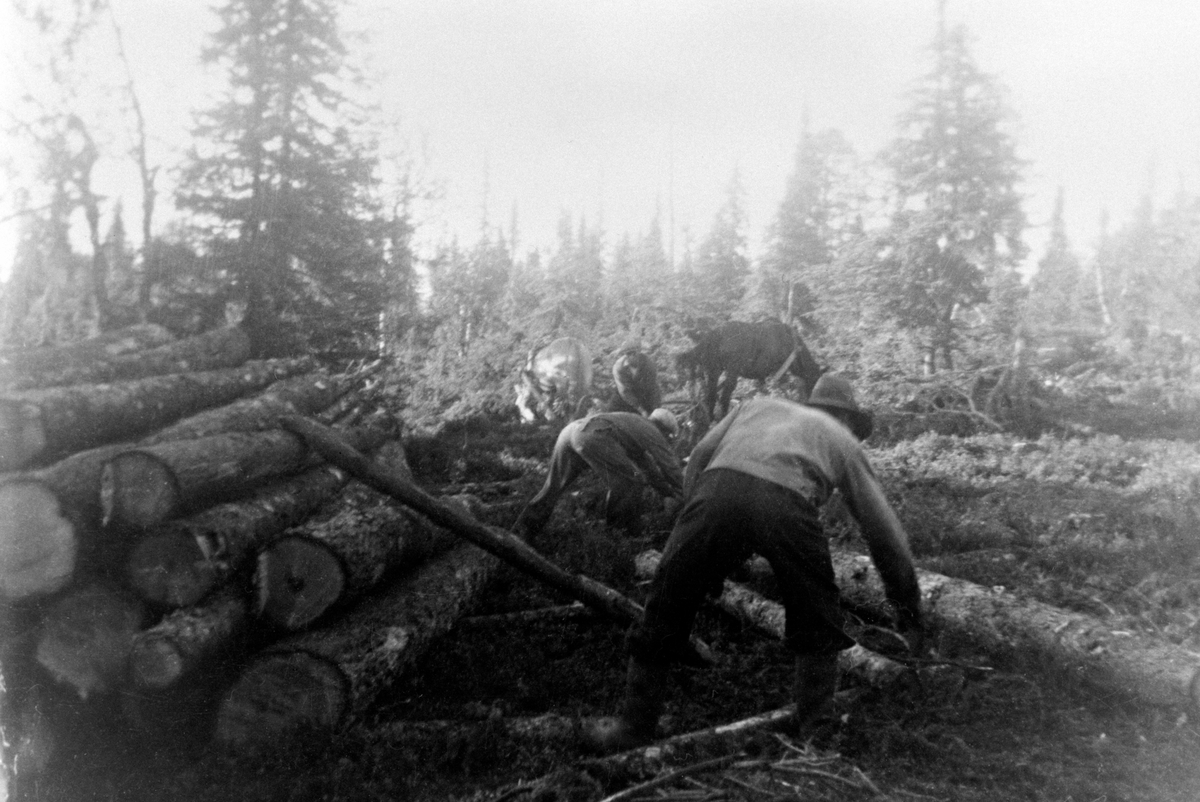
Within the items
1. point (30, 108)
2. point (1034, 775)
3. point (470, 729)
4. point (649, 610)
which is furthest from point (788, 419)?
point (30, 108)

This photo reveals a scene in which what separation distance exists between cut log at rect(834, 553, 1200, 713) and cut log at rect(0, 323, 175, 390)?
5592 mm

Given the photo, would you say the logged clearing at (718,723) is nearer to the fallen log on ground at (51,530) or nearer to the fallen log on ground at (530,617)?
the fallen log on ground at (530,617)

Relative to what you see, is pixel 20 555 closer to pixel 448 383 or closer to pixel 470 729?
pixel 470 729

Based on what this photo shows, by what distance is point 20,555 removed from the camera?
365 cm

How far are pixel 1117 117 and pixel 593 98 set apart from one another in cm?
413

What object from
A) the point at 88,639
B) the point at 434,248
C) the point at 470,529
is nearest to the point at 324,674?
the point at 470,529

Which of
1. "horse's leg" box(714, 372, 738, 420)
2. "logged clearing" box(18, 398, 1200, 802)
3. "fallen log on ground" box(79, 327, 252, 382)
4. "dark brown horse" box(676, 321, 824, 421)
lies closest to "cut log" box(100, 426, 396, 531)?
"logged clearing" box(18, 398, 1200, 802)

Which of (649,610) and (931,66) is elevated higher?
(931,66)

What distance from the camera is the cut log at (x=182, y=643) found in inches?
135

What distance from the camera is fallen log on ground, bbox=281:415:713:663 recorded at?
12.9ft

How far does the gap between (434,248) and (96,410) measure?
3.78 metres

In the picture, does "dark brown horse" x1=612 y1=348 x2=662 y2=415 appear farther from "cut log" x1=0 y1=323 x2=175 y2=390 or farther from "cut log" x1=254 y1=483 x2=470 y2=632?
"cut log" x1=0 y1=323 x2=175 y2=390

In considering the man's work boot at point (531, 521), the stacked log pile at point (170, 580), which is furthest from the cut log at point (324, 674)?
the man's work boot at point (531, 521)

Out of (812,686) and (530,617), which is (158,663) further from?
(812,686)
